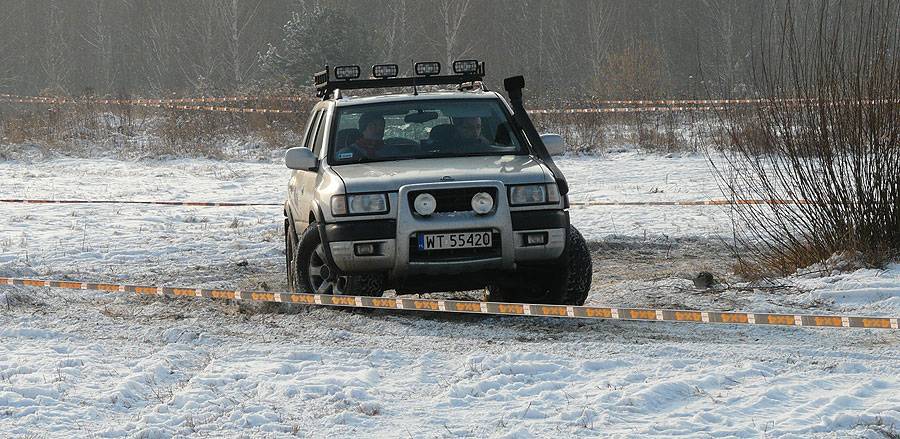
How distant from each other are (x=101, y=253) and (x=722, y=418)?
26.7ft

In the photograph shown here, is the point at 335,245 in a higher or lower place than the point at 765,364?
higher

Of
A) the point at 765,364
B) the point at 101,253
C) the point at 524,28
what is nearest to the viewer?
the point at 765,364

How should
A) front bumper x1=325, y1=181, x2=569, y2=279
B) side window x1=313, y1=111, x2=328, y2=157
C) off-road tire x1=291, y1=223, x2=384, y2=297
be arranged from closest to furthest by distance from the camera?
front bumper x1=325, y1=181, x2=569, y2=279 < off-road tire x1=291, y1=223, x2=384, y2=297 < side window x1=313, y1=111, x2=328, y2=157

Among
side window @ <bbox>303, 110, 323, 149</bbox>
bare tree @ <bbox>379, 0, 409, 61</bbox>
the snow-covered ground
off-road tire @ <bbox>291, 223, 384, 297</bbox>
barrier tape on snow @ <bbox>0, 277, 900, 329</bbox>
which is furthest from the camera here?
bare tree @ <bbox>379, 0, 409, 61</bbox>

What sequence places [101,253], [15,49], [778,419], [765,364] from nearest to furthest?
[778,419] < [765,364] < [101,253] < [15,49]

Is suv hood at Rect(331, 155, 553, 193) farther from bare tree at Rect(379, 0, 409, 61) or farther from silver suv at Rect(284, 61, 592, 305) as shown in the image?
bare tree at Rect(379, 0, 409, 61)

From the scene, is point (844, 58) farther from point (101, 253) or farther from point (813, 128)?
point (101, 253)

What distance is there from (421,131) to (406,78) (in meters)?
0.62

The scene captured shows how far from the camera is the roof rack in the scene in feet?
28.8

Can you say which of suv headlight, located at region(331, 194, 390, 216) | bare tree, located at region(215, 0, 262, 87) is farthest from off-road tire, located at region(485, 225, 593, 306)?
bare tree, located at region(215, 0, 262, 87)

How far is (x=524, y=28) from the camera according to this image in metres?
65.8

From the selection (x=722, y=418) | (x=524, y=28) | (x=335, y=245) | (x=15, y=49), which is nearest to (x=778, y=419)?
(x=722, y=418)

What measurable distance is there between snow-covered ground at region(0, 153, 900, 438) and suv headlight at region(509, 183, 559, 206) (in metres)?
0.85

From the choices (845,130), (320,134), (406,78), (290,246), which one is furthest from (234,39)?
(845,130)
